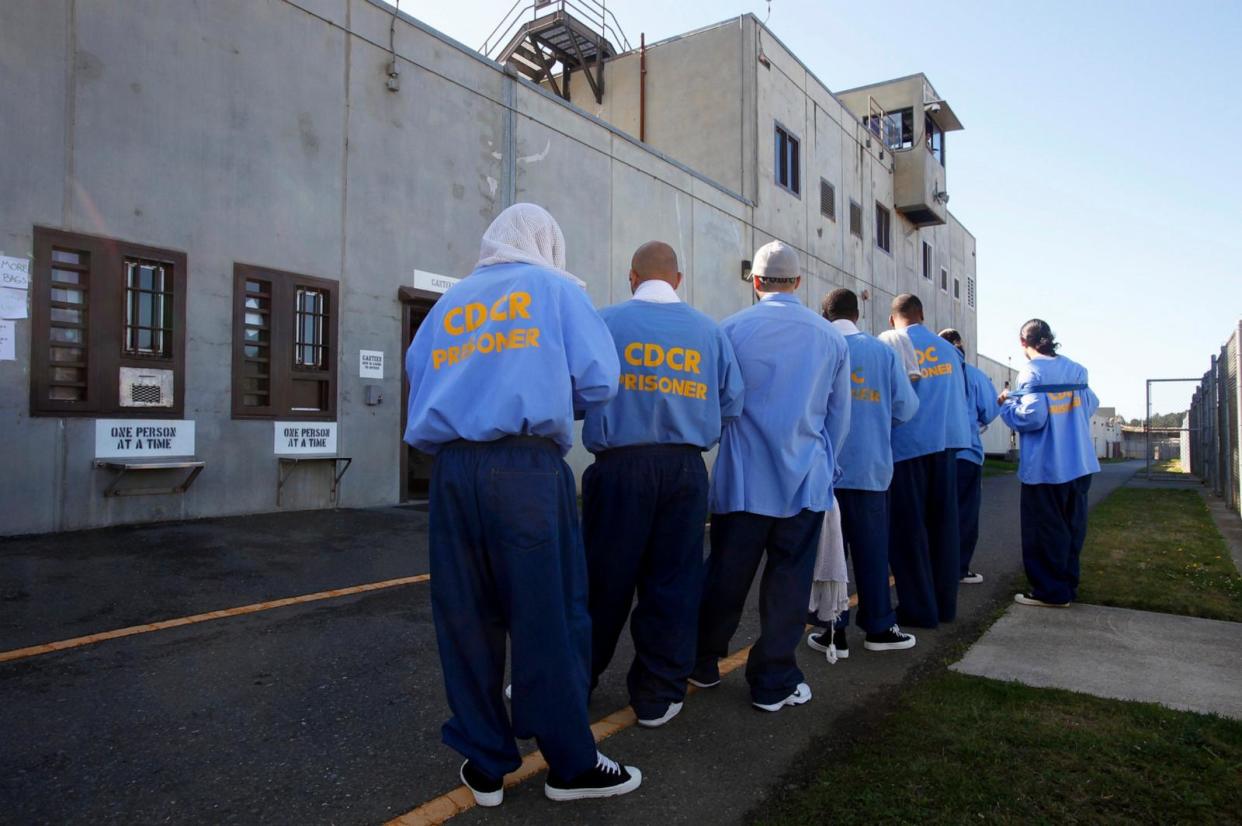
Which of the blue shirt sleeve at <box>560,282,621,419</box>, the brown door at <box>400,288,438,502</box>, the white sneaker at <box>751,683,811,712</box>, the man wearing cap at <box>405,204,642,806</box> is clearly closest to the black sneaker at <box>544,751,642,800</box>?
the man wearing cap at <box>405,204,642,806</box>

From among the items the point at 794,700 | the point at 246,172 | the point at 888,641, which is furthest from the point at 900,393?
the point at 246,172

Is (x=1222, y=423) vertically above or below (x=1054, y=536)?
above

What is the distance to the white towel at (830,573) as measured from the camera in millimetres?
4027

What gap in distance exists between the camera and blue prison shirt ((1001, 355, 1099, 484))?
18.5ft

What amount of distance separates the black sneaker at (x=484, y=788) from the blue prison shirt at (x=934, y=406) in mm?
3297

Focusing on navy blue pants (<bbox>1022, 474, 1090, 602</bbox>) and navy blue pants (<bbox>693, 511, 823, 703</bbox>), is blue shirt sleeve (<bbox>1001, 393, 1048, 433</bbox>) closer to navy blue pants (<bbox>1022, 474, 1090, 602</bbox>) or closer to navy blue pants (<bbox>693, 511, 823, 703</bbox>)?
navy blue pants (<bbox>1022, 474, 1090, 602</bbox>)

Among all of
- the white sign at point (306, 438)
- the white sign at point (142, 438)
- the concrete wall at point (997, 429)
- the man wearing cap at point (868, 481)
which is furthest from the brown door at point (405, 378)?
the concrete wall at point (997, 429)

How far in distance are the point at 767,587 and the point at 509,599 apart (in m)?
1.48

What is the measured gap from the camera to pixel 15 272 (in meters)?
6.85

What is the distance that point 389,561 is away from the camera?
264 inches

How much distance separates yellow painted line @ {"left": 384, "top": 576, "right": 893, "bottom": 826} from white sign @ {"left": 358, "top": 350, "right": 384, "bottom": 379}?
6901 mm

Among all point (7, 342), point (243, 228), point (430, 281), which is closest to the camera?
point (7, 342)

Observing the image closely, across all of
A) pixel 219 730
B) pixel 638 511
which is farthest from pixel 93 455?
pixel 638 511

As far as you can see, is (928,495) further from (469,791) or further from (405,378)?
(405,378)
